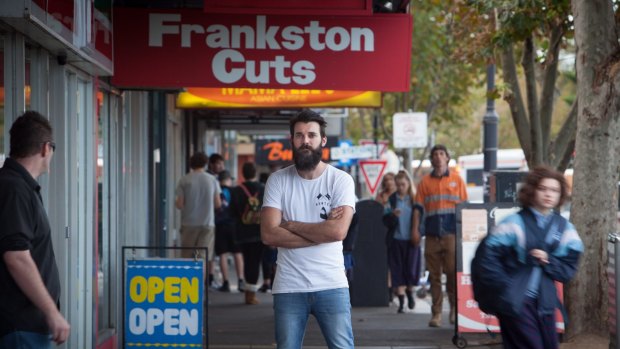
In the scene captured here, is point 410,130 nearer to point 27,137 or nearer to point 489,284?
point 489,284

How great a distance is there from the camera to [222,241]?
16.2 m

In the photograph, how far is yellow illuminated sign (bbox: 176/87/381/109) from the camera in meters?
13.5

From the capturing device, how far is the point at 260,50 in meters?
9.48

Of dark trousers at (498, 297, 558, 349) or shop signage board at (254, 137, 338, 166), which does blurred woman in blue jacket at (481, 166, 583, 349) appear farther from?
shop signage board at (254, 137, 338, 166)

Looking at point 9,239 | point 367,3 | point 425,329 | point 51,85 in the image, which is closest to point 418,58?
point 425,329

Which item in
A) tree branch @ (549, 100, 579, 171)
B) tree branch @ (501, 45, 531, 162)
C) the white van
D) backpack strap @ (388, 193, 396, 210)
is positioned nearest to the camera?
backpack strap @ (388, 193, 396, 210)

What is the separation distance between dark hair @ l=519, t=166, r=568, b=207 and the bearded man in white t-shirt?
98cm

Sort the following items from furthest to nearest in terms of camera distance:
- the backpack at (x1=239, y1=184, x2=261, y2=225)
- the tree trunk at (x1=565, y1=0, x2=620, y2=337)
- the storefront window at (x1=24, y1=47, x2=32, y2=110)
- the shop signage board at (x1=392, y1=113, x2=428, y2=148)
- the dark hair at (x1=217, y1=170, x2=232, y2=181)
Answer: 1. the shop signage board at (x1=392, y1=113, x2=428, y2=148)
2. the dark hair at (x1=217, y1=170, x2=232, y2=181)
3. the backpack at (x1=239, y1=184, x2=261, y2=225)
4. the tree trunk at (x1=565, y1=0, x2=620, y2=337)
5. the storefront window at (x1=24, y1=47, x2=32, y2=110)

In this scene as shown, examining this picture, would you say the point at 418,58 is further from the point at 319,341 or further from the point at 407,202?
the point at 319,341

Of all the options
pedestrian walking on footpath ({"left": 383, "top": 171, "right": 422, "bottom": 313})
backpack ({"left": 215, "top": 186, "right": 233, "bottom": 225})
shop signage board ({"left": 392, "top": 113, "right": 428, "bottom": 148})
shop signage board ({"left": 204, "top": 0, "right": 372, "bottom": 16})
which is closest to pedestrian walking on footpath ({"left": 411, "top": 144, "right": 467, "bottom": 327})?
pedestrian walking on footpath ({"left": 383, "top": 171, "right": 422, "bottom": 313})

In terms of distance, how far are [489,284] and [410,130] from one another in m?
18.1

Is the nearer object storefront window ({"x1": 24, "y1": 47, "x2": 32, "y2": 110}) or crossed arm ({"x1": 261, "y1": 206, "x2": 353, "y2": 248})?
crossed arm ({"x1": 261, "y1": 206, "x2": 353, "y2": 248})

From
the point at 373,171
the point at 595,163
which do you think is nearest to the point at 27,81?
the point at 595,163

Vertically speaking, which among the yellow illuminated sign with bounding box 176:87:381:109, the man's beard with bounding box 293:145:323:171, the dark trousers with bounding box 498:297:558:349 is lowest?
the dark trousers with bounding box 498:297:558:349
